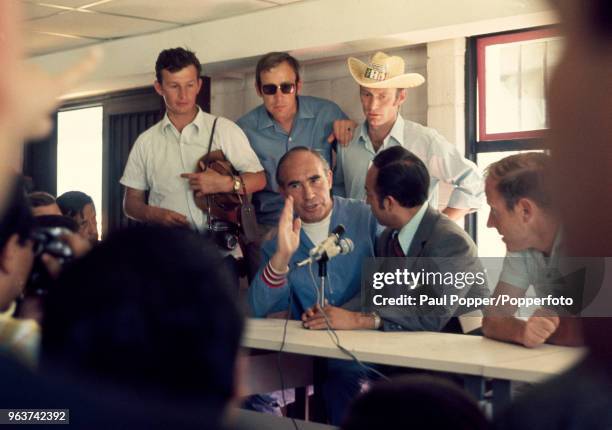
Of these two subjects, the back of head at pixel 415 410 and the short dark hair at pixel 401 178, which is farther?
the short dark hair at pixel 401 178

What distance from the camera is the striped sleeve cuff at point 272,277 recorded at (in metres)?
3.39

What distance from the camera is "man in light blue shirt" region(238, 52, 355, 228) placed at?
175 inches

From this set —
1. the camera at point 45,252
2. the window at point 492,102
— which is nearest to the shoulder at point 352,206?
the window at point 492,102

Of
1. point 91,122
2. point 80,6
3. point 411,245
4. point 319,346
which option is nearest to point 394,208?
point 411,245

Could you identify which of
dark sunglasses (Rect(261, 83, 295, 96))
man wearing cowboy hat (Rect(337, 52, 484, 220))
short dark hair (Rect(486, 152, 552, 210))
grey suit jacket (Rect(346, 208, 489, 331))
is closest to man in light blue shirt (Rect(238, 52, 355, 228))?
dark sunglasses (Rect(261, 83, 295, 96))

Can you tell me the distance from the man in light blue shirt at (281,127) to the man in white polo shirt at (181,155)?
23 centimetres

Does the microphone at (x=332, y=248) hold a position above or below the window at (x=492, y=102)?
below

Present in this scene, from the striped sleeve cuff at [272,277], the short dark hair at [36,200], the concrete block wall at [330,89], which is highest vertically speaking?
the concrete block wall at [330,89]

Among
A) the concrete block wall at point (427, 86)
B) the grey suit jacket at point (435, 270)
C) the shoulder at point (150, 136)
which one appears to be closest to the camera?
the grey suit jacket at point (435, 270)

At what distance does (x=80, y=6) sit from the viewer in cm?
558

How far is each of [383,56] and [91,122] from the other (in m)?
3.96

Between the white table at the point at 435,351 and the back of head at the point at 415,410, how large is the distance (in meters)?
1.59

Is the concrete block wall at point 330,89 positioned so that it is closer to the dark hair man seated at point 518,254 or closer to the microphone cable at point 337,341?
the microphone cable at point 337,341

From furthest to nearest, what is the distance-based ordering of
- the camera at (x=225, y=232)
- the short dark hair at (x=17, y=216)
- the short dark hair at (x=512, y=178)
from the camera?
1. the camera at (x=225, y=232)
2. the short dark hair at (x=512, y=178)
3. the short dark hair at (x=17, y=216)
